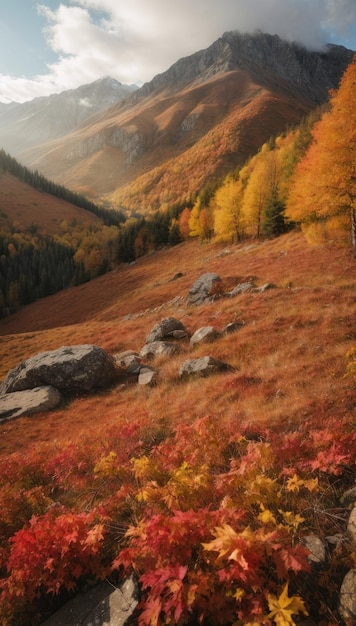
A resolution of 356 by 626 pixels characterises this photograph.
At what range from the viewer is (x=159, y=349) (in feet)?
56.0

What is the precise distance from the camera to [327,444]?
5676mm

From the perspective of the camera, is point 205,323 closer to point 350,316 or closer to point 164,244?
point 350,316

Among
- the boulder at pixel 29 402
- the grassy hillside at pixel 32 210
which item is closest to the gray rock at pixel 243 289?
the boulder at pixel 29 402

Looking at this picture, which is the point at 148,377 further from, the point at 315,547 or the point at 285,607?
the point at 285,607

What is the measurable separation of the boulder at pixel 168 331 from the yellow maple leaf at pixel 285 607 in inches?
620

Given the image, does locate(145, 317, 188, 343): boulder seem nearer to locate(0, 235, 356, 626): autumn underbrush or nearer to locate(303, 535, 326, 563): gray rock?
locate(0, 235, 356, 626): autumn underbrush

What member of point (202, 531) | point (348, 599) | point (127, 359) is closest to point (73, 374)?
point (127, 359)

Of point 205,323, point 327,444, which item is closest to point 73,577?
point 327,444

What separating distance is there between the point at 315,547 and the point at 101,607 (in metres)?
2.78

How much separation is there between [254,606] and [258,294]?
19.2 metres

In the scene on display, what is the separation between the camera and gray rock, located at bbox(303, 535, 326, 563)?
362 cm

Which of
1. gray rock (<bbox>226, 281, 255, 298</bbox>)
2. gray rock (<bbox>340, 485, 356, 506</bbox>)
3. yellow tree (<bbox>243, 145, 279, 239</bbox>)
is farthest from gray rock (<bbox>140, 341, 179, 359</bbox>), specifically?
yellow tree (<bbox>243, 145, 279, 239</bbox>)

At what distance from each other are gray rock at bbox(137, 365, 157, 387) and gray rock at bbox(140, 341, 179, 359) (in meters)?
1.54

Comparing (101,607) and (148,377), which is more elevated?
(101,607)
